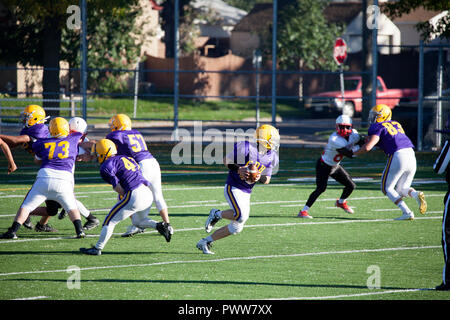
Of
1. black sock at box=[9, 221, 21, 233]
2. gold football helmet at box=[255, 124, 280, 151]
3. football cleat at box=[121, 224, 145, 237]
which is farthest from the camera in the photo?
football cleat at box=[121, 224, 145, 237]

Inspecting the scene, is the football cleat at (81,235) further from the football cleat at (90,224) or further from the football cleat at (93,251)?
the football cleat at (93,251)

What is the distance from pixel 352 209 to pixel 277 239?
9.71 feet

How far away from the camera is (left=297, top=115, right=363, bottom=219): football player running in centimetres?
1236

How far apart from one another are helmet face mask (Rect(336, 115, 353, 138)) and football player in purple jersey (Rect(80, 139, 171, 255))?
393 cm

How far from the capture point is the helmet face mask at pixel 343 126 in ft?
40.4

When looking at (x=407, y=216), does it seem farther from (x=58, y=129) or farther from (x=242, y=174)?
(x=58, y=129)

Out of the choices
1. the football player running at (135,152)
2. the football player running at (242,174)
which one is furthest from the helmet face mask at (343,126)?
the football player running at (135,152)

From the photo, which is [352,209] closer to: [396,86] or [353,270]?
[353,270]

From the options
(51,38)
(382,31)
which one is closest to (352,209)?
(51,38)

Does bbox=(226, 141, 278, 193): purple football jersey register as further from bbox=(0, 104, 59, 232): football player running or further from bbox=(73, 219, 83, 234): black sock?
bbox=(0, 104, 59, 232): football player running

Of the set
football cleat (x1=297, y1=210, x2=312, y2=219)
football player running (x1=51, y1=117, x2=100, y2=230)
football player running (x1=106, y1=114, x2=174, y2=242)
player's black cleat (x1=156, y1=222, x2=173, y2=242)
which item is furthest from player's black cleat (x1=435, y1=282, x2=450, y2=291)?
football player running (x1=51, y1=117, x2=100, y2=230)

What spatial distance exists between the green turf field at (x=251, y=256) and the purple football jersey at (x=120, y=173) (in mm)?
906

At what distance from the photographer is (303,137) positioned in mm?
26594

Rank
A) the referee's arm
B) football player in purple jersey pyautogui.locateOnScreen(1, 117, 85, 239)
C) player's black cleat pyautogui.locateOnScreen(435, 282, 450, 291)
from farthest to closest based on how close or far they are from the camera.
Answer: football player in purple jersey pyautogui.locateOnScreen(1, 117, 85, 239)
the referee's arm
player's black cleat pyautogui.locateOnScreen(435, 282, 450, 291)
